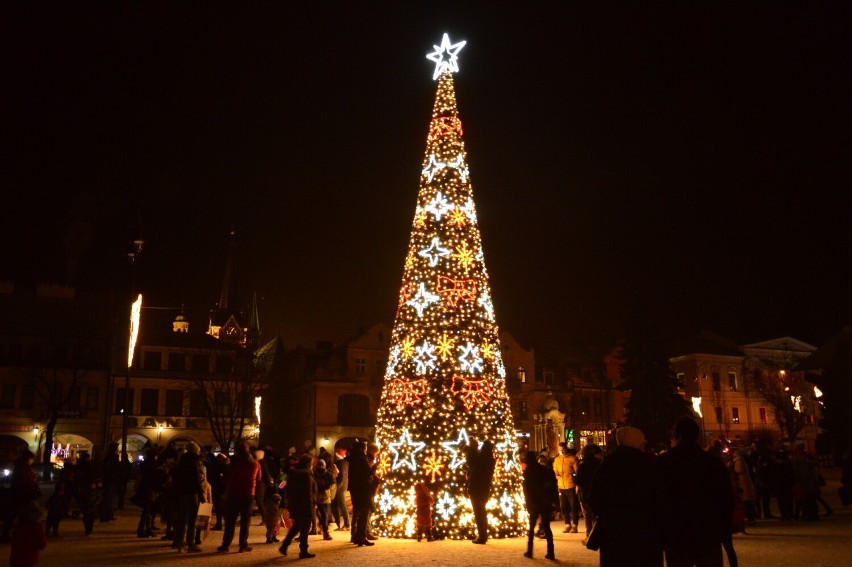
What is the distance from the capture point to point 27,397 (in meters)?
46.2

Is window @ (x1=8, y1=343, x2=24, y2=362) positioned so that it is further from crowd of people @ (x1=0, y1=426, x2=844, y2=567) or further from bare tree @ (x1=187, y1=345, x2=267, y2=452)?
crowd of people @ (x1=0, y1=426, x2=844, y2=567)

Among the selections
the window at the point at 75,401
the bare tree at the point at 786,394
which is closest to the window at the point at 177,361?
the window at the point at 75,401

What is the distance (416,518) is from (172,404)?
4178 centimetres

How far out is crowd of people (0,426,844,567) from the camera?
593 centimetres

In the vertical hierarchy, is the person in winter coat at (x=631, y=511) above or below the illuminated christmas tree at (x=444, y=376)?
below

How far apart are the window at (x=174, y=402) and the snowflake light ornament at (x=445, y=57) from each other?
40751 mm

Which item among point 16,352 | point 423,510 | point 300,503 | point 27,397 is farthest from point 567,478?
point 16,352

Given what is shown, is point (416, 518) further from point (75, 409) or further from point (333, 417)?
point (75, 409)

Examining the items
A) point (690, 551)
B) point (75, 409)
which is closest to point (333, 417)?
point (75, 409)

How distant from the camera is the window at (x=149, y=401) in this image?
5050 cm

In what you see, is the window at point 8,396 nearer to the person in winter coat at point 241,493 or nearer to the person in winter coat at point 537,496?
the person in winter coat at point 241,493

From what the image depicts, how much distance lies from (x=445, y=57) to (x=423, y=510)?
9755 mm

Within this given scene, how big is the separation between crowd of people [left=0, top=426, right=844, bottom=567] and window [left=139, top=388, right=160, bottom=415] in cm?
2989

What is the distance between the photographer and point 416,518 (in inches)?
532
